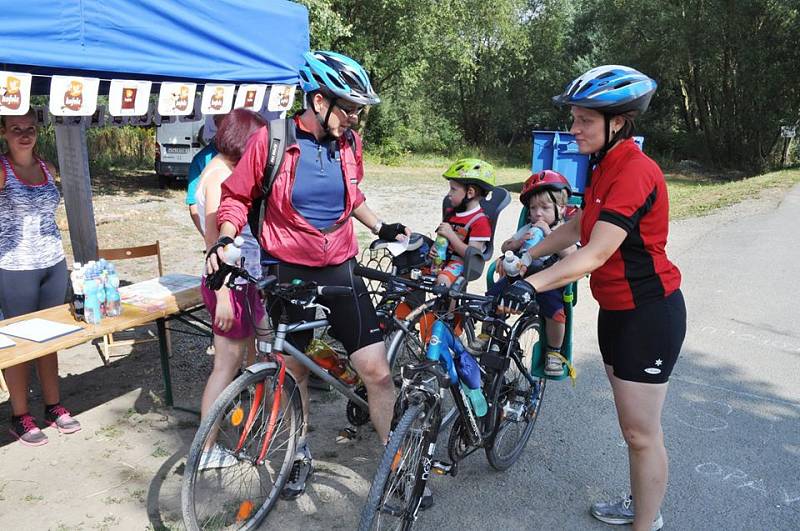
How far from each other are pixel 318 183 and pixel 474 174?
162cm

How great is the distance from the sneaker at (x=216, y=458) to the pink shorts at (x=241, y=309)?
652mm

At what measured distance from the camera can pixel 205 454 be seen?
8.68 ft

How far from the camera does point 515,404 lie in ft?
11.7

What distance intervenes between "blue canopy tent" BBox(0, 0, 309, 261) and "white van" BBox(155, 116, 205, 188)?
9.29m

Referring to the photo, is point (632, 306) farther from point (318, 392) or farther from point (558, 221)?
point (318, 392)

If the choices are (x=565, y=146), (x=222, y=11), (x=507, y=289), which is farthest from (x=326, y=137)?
(x=565, y=146)

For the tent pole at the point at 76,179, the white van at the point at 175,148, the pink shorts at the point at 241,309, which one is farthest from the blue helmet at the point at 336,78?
the white van at the point at 175,148

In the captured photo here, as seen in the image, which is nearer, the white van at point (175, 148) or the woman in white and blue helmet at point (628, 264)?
the woman in white and blue helmet at point (628, 264)

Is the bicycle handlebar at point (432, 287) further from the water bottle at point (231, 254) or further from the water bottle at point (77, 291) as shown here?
the water bottle at point (77, 291)

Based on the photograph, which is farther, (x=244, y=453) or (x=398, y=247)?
(x=398, y=247)

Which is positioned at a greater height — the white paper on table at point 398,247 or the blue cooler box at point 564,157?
the blue cooler box at point 564,157

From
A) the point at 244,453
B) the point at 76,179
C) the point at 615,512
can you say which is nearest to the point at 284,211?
the point at 244,453

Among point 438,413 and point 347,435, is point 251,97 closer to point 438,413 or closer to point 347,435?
point 347,435

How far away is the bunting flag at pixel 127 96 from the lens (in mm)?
4570
